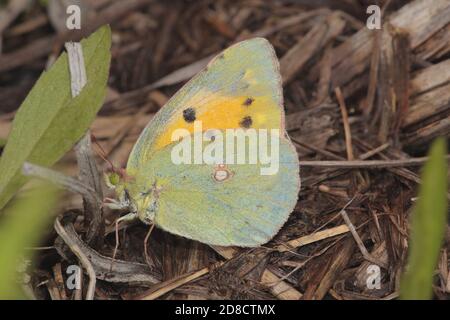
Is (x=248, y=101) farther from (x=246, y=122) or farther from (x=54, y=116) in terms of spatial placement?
(x=54, y=116)

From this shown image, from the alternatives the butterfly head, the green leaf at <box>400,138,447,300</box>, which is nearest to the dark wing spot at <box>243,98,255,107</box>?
the butterfly head

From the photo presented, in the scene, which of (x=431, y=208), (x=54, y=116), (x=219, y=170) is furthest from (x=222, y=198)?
(x=431, y=208)

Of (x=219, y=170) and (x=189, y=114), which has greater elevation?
(x=189, y=114)

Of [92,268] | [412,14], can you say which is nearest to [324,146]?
[412,14]

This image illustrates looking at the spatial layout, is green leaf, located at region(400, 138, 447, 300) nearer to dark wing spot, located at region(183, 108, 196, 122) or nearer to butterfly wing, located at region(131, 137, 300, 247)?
butterfly wing, located at region(131, 137, 300, 247)

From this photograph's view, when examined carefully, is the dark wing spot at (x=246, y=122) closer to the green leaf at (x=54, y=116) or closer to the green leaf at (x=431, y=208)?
the green leaf at (x=54, y=116)

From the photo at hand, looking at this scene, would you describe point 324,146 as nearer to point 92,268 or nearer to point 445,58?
point 445,58

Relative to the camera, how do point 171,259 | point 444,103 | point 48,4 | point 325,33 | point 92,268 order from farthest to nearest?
point 48,4 < point 325,33 < point 444,103 < point 171,259 < point 92,268
